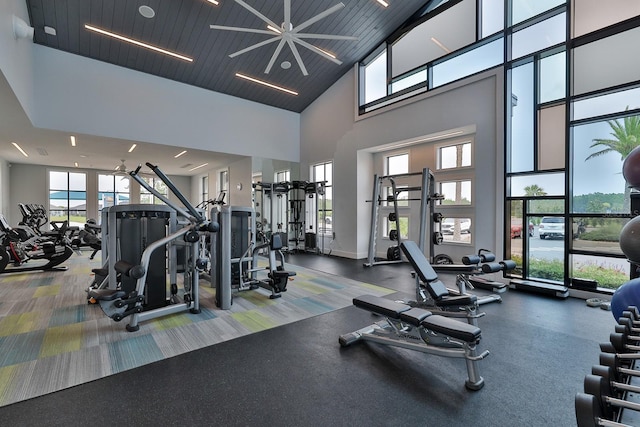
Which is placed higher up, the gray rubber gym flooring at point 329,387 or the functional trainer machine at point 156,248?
the functional trainer machine at point 156,248

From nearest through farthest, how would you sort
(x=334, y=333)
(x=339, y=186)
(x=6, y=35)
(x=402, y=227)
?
(x=334, y=333) → (x=6, y=35) → (x=402, y=227) → (x=339, y=186)

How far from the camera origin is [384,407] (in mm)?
1793

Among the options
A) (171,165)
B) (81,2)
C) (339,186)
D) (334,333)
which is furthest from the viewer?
(171,165)

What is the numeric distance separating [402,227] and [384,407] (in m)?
5.45

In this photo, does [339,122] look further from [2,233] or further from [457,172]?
[2,233]

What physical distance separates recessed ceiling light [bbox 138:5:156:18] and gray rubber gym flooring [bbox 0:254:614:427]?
5638 millimetres

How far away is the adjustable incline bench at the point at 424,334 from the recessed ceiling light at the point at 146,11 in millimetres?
5882

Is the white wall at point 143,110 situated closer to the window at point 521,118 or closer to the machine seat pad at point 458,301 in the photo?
the window at point 521,118

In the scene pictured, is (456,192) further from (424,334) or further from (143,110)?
(143,110)

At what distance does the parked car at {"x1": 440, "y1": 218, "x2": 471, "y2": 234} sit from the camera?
5.78 m

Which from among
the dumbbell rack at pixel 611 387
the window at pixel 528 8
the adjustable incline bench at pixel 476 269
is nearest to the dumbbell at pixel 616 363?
the dumbbell rack at pixel 611 387

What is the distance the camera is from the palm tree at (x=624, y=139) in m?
3.68

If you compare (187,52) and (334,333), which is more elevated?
(187,52)

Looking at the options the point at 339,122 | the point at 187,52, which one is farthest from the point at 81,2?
the point at 339,122
